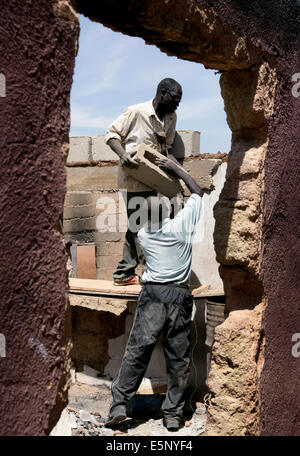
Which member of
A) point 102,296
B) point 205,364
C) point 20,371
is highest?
point 20,371

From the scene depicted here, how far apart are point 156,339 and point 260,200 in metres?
1.67

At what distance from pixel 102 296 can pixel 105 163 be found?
181 centimetres

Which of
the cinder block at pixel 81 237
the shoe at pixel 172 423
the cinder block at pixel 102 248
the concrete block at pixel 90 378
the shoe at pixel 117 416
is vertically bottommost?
the concrete block at pixel 90 378

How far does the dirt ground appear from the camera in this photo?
13.6 ft

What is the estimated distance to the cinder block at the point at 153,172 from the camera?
3.93 metres

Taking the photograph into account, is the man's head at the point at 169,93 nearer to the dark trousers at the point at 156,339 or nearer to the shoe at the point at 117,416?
the dark trousers at the point at 156,339

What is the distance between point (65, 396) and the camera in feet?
6.57

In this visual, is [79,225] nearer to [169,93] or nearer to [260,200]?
[169,93]

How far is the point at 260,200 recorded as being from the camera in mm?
2939

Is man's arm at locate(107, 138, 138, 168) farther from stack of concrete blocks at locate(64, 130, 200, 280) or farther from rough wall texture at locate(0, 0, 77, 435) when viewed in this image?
rough wall texture at locate(0, 0, 77, 435)

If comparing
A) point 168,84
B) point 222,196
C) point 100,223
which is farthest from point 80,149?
point 222,196

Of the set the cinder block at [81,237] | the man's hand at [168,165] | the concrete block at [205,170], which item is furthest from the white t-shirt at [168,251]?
the cinder block at [81,237]

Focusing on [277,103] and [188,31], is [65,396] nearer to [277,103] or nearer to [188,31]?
[188,31]
